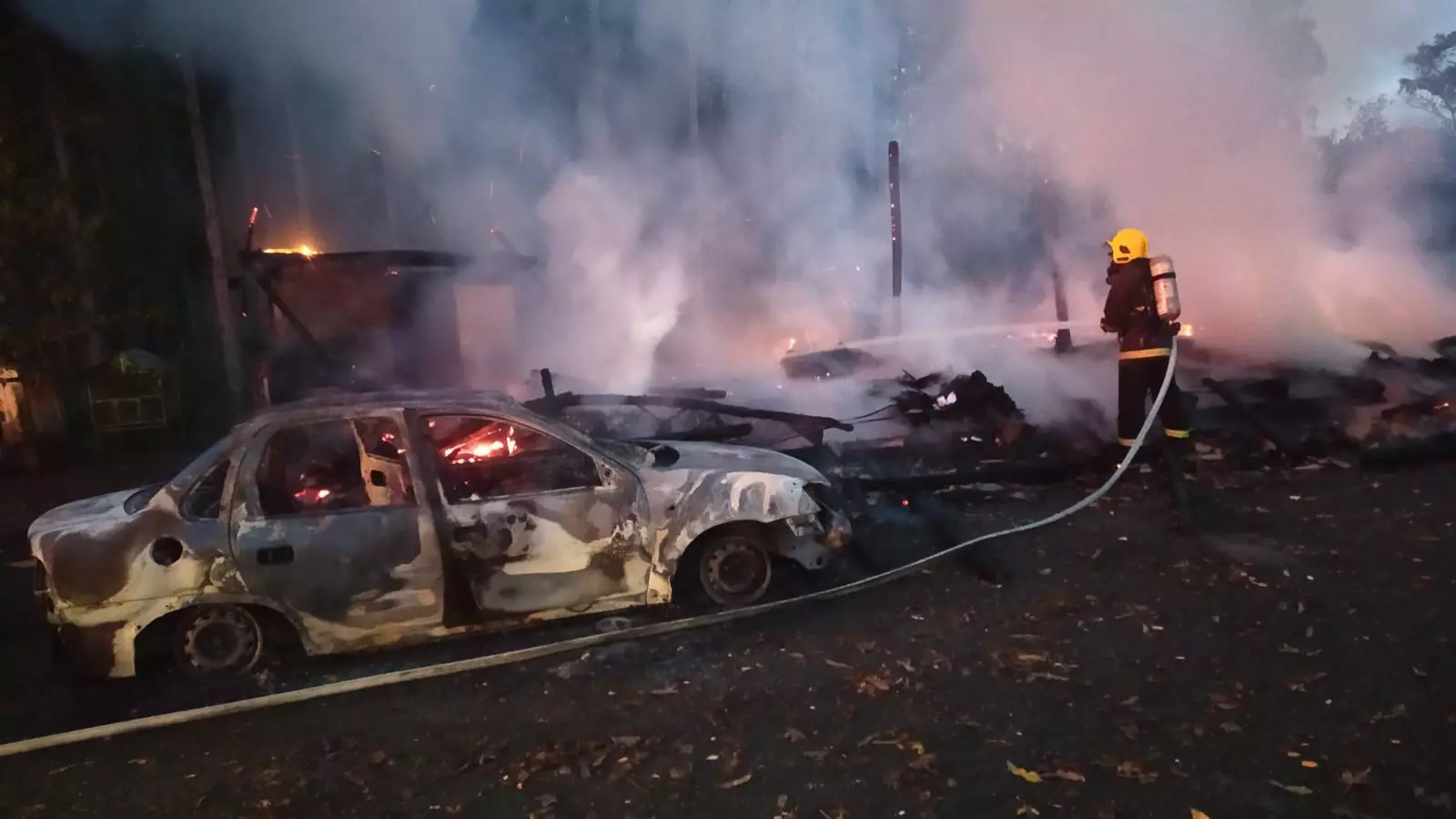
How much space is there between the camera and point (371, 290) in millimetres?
12938

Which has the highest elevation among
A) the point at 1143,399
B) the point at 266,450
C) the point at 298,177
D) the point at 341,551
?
the point at 298,177

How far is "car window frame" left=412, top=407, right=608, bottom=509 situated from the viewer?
459 centimetres

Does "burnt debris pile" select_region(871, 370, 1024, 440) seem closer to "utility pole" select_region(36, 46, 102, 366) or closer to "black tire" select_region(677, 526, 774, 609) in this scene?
"black tire" select_region(677, 526, 774, 609)

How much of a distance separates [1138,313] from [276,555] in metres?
6.05

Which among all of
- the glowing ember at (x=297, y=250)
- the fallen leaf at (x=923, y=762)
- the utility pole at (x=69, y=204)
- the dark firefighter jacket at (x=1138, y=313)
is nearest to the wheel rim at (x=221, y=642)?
the fallen leaf at (x=923, y=762)

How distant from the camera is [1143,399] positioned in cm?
705

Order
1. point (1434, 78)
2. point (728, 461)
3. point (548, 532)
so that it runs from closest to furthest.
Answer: point (548, 532)
point (728, 461)
point (1434, 78)

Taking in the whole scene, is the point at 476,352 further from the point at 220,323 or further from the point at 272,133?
the point at 272,133

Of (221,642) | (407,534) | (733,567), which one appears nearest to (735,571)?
(733,567)

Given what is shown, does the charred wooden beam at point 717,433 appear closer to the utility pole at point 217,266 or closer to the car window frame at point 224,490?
the car window frame at point 224,490

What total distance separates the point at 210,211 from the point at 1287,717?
13288 millimetres

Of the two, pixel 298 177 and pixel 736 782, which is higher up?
pixel 298 177

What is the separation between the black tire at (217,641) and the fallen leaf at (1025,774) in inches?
141

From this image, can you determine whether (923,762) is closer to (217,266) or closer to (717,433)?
(717,433)
